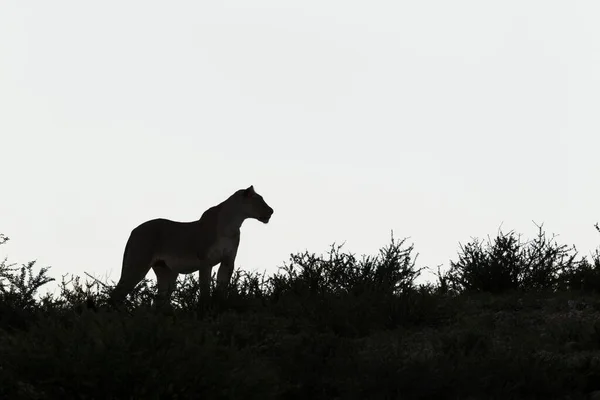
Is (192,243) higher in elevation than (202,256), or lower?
higher

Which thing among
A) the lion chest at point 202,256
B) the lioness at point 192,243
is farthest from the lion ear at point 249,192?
the lion chest at point 202,256

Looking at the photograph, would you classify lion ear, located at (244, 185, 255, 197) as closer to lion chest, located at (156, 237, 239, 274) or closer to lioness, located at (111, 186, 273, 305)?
lioness, located at (111, 186, 273, 305)

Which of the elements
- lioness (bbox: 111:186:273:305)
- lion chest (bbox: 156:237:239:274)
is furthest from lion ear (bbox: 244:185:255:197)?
lion chest (bbox: 156:237:239:274)

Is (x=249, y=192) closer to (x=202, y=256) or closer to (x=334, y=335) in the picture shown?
(x=202, y=256)

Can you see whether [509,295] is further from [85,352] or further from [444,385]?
[85,352]

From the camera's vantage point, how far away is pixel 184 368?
7.84 meters

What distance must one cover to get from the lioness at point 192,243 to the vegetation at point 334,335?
3.23 feet

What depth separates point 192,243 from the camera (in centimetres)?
1548

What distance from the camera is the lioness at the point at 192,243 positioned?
50.5ft

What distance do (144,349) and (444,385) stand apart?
2.98 meters

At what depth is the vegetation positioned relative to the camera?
25.9 feet

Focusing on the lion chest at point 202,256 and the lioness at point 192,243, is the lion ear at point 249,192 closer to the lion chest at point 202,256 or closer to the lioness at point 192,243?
the lioness at point 192,243

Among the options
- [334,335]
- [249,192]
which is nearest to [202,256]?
[249,192]

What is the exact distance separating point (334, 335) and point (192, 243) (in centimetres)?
462
